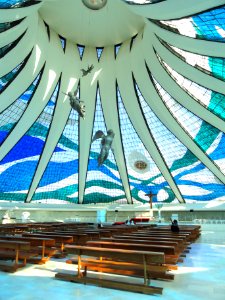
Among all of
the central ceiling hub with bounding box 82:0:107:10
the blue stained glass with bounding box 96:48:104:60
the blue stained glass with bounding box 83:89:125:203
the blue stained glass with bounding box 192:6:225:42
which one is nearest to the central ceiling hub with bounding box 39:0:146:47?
the central ceiling hub with bounding box 82:0:107:10

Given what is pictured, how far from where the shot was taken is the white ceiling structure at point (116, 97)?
709 inches

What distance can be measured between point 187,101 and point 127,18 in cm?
803

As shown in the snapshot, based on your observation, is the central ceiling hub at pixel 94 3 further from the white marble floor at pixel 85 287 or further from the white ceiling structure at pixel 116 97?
the white marble floor at pixel 85 287

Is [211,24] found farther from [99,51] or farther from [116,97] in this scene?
[99,51]

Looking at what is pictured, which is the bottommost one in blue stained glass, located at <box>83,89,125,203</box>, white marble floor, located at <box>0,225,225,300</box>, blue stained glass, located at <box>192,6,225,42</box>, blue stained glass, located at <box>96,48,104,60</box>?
white marble floor, located at <box>0,225,225,300</box>

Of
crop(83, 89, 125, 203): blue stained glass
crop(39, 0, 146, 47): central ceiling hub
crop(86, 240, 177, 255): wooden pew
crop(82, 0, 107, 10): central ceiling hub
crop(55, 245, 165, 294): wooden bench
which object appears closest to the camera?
crop(55, 245, 165, 294): wooden bench

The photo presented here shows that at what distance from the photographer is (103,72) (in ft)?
82.8

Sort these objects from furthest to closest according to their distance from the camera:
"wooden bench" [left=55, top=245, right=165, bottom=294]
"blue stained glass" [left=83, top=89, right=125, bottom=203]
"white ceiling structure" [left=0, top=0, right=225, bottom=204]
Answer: "blue stained glass" [left=83, top=89, right=125, bottom=203], "white ceiling structure" [left=0, top=0, right=225, bottom=204], "wooden bench" [left=55, top=245, right=165, bottom=294]

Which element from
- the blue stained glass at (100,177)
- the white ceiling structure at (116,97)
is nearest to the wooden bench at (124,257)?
the white ceiling structure at (116,97)

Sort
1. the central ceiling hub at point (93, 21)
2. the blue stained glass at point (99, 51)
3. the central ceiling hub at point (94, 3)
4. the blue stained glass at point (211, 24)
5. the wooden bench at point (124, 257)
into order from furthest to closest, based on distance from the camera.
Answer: the blue stained glass at point (99, 51) < the central ceiling hub at point (93, 21) < the central ceiling hub at point (94, 3) < the blue stained glass at point (211, 24) < the wooden bench at point (124, 257)

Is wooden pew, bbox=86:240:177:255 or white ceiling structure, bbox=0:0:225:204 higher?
white ceiling structure, bbox=0:0:225:204

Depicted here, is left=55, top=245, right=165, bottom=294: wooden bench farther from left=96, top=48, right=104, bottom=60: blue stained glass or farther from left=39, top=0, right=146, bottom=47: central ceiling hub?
left=96, top=48, right=104, bottom=60: blue stained glass

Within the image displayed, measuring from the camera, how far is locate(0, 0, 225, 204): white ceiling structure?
18.0 m

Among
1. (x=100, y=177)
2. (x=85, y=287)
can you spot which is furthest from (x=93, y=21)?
(x=85, y=287)
